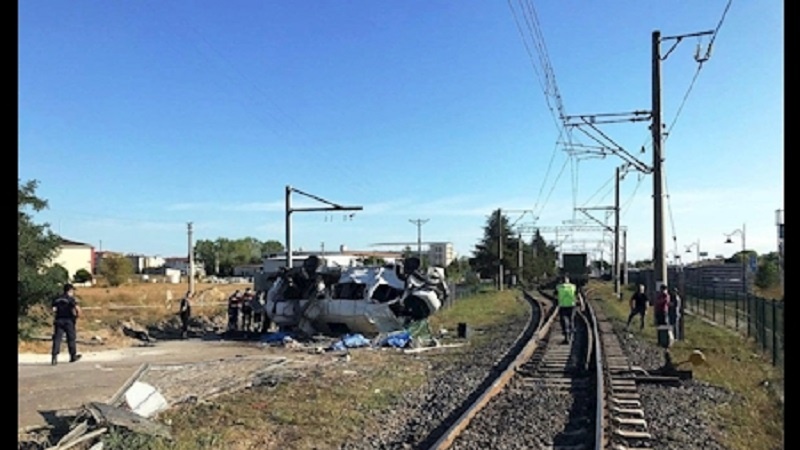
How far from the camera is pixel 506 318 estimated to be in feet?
111

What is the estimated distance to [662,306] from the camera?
19.4 m

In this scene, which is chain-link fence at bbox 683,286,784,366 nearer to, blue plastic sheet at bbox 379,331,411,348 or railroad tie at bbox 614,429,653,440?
railroad tie at bbox 614,429,653,440

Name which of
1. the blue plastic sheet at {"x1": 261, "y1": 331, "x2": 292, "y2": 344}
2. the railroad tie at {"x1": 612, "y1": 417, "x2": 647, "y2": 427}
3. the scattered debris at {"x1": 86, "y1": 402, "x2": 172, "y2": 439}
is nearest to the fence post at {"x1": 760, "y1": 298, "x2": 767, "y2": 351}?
the railroad tie at {"x1": 612, "y1": 417, "x2": 647, "y2": 427}

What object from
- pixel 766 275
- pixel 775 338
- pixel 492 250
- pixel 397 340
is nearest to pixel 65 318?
pixel 397 340

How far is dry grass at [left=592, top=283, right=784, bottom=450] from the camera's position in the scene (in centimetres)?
934

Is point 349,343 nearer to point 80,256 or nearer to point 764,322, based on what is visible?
point 764,322

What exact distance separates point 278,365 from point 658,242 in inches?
458

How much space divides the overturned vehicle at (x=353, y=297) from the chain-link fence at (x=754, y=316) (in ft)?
30.8

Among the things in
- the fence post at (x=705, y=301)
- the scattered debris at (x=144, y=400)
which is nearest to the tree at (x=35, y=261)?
the scattered debris at (x=144, y=400)

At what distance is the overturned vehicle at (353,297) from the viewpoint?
2320 centimetres

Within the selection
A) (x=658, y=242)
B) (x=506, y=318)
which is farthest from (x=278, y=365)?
(x=506, y=318)

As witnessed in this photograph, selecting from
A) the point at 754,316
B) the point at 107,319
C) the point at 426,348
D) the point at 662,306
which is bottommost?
the point at 107,319

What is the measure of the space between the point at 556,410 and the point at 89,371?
10.2m
